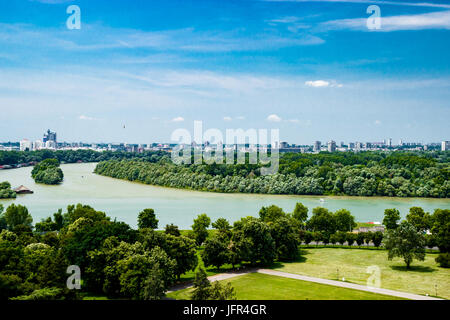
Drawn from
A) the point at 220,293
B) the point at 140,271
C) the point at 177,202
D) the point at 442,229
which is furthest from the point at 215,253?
the point at 177,202

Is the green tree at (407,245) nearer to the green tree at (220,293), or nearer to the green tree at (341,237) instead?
the green tree at (341,237)

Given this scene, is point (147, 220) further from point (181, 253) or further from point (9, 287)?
point (9, 287)

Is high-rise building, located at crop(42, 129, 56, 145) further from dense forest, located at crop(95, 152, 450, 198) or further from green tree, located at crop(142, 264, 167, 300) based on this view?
green tree, located at crop(142, 264, 167, 300)

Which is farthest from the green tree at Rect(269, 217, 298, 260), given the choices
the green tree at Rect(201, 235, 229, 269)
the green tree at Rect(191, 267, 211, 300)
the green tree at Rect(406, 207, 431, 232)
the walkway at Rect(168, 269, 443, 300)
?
the green tree at Rect(191, 267, 211, 300)

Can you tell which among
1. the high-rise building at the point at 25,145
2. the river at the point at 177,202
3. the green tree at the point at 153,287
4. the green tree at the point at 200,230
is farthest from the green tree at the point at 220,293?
the high-rise building at the point at 25,145

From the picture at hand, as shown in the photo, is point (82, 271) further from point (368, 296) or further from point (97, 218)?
point (368, 296)

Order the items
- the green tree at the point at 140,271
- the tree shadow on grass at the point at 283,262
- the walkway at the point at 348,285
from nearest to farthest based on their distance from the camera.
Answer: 1. the green tree at the point at 140,271
2. the walkway at the point at 348,285
3. the tree shadow on grass at the point at 283,262
